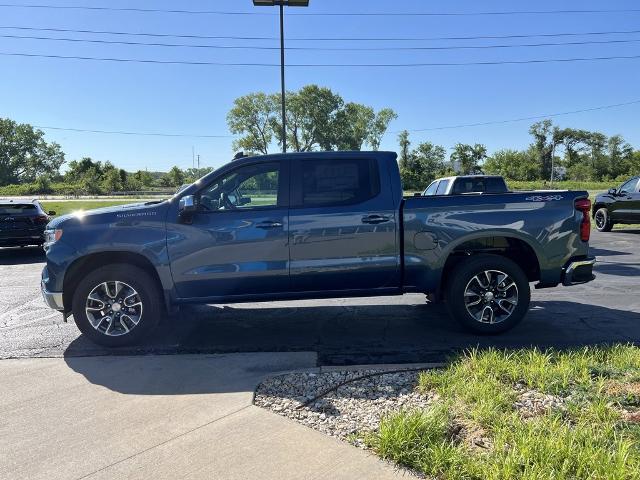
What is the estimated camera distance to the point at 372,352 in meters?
4.82

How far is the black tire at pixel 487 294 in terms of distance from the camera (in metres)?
Result: 5.20

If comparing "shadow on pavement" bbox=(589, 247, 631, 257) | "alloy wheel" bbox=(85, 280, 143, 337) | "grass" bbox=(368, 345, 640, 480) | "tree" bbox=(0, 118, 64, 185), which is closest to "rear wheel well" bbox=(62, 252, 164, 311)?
"alloy wheel" bbox=(85, 280, 143, 337)

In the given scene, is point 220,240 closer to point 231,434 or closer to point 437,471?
point 231,434

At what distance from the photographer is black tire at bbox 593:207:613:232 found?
15.8 metres

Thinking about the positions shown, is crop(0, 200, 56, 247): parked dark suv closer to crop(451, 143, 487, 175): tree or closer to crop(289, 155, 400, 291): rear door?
crop(289, 155, 400, 291): rear door

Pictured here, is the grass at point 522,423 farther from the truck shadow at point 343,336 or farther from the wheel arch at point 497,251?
the wheel arch at point 497,251

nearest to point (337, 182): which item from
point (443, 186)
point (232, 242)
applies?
point (232, 242)

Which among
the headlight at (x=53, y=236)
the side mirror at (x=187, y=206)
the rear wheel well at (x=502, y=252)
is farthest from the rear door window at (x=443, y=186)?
the headlight at (x=53, y=236)

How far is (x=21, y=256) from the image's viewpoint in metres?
13.0

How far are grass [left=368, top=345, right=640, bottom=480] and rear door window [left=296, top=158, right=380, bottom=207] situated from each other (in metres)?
2.00

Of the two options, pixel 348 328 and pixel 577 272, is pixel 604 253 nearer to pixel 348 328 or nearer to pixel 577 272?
pixel 577 272

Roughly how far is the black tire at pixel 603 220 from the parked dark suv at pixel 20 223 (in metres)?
16.8

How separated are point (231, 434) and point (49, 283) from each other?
2966 millimetres

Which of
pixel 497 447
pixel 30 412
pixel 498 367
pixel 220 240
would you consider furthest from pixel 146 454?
pixel 498 367
